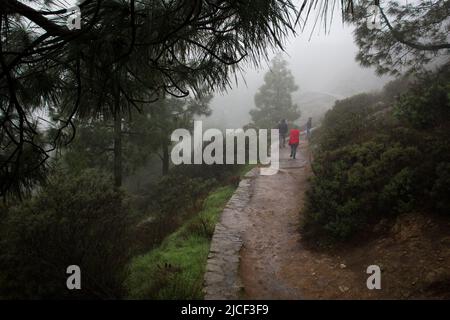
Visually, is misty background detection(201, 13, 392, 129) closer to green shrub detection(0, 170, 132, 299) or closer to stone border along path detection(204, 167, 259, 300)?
stone border along path detection(204, 167, 259, 300)

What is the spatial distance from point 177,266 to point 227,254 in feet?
3.17

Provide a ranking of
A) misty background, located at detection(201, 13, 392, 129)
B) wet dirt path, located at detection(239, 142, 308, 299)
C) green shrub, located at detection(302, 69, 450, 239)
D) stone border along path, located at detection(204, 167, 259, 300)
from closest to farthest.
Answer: stone border along path, located at detection(204, 167, 259, 300) → wet dirt path, located at detection(239, 142, 308, 299) → green shrub, located at detection(302, 69, 450, 239) → misty background, located at detection(201, 13, 392, 129)

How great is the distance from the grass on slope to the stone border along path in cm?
18

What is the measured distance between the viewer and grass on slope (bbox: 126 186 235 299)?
4.68 meters

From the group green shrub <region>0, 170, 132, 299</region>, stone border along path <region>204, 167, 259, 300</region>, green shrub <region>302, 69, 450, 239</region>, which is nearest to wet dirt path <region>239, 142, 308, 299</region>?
stone border along path <region>204, 167, 259, 300</region>

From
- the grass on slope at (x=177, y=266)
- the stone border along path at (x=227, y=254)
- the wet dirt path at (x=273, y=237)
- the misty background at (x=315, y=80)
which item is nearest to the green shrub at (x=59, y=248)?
the grass on slope at (x=177, y=266)

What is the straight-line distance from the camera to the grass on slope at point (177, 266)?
184 inches

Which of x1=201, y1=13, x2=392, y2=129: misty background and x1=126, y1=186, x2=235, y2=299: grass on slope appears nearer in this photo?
x1=126, y1=186, x2=235, y2=299: grass on slope

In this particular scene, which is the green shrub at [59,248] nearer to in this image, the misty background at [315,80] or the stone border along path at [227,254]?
the stone border along path at [227,254]

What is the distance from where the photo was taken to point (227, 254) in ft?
19.0

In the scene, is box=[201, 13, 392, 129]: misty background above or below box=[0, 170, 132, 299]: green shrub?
above

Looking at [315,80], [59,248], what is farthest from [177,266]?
[315,80]
